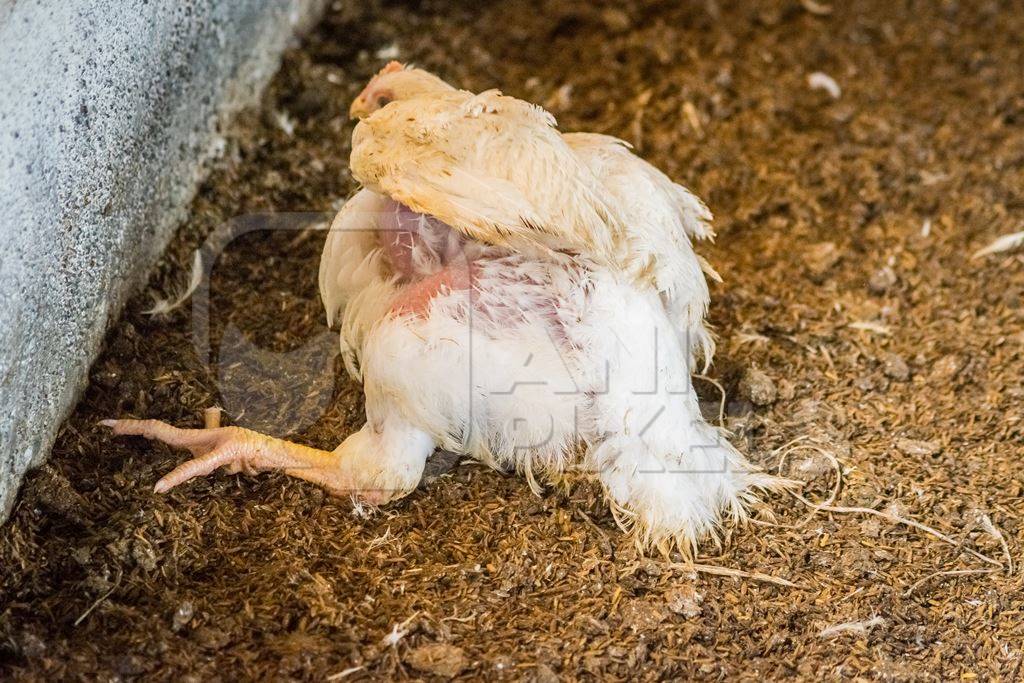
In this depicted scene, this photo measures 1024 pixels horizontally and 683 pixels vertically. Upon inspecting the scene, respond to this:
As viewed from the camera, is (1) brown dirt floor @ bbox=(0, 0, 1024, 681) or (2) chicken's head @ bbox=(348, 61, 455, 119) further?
(2) chicken's head @ bbox=(348, 61, 455, 119)

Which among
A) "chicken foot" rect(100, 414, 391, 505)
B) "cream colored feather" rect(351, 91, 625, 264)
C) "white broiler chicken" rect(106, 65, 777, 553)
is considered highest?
"cream colored feather" rect(351, 91, 625, 264)

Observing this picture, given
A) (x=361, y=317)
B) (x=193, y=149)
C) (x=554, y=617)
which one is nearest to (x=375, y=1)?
(x=193, y=149)

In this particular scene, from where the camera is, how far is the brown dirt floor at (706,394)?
2062 millimetres

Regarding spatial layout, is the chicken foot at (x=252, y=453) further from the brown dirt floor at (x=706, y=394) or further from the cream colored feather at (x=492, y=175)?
the cream colored feather at (x=492, y=175)

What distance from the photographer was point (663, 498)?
87.3 inches

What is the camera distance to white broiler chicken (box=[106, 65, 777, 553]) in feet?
6.93

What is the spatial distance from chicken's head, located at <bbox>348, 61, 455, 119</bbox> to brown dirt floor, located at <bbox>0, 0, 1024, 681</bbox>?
47 centimetres

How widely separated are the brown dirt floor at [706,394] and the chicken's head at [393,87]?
0.47 m

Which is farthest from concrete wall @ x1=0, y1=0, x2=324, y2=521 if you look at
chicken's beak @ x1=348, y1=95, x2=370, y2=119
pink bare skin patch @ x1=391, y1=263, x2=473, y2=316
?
pink bare skin patch @ x1=391, y1=263, x2=473, y2=316

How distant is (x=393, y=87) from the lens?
2.54 metres

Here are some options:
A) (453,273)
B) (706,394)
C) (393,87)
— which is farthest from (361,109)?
(706,394)

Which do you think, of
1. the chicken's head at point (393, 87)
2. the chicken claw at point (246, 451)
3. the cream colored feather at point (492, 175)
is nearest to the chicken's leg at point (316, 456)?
the chicken claw at point (246, 451)

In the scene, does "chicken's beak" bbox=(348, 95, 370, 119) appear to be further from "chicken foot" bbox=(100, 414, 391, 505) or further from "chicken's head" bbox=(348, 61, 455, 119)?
"chicken foot" bbox=(100, 414, 391, 505)

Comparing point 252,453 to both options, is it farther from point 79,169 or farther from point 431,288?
point 79,169
